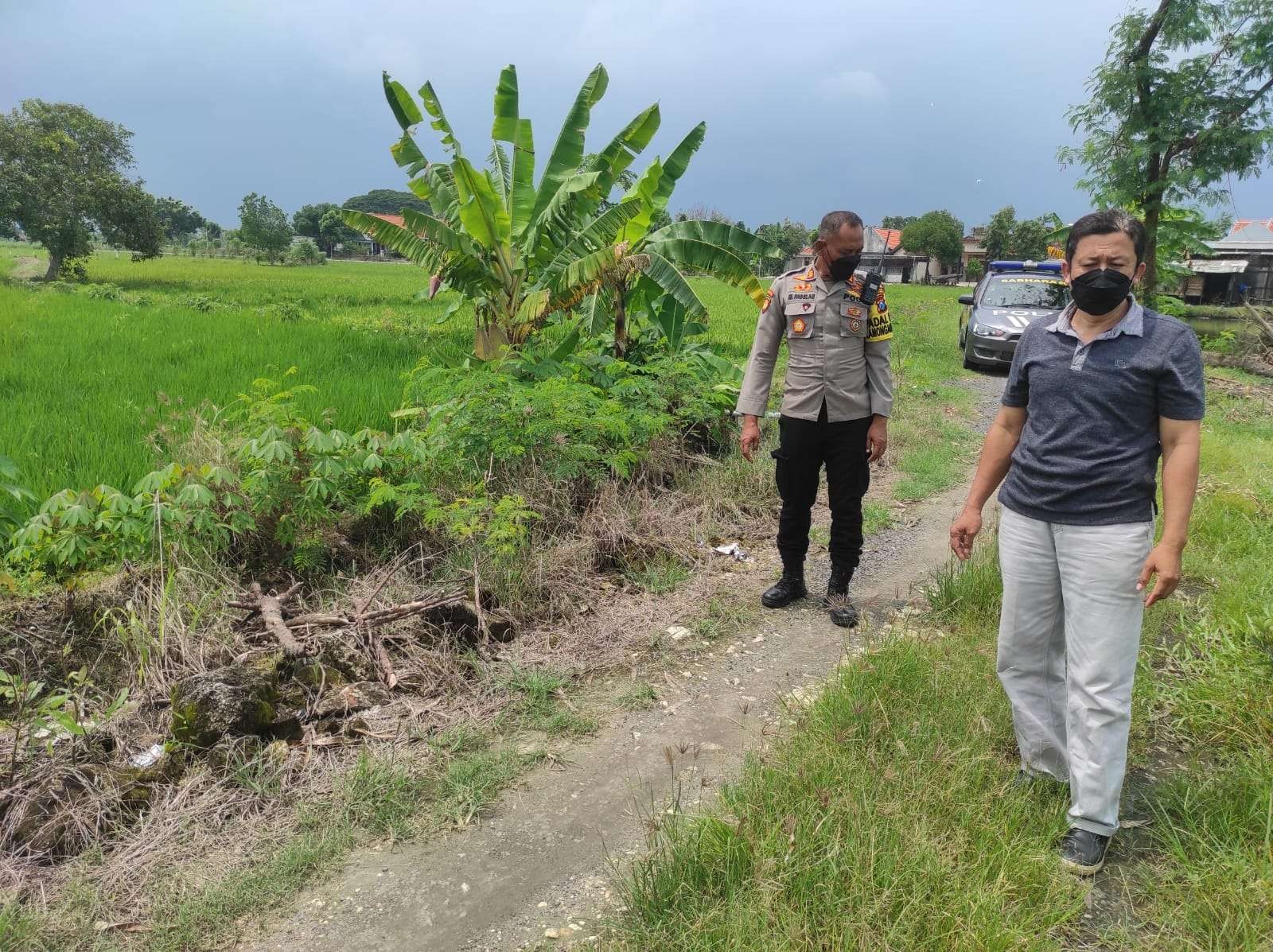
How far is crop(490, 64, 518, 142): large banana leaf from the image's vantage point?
7734 mm

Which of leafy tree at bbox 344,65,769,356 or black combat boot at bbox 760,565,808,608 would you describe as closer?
black combat boot at bbox 760,565,808,608

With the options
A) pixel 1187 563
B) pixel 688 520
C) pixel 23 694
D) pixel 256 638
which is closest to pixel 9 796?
pixel 23 694

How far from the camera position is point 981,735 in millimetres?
2627

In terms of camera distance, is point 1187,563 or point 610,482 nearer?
point 1187,563

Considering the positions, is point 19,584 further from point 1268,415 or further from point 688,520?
point 1268,415

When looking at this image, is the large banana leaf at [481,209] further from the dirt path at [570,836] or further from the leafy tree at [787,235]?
the leafy tree at [787,235]

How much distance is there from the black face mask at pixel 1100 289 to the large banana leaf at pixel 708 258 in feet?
18.6

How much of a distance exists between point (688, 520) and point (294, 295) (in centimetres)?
1792

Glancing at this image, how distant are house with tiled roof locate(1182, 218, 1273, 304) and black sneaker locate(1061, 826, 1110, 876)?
41.0 metres

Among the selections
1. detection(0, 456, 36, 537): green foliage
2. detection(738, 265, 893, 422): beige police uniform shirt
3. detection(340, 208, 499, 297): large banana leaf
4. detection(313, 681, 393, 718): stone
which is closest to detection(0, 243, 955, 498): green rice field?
detection(0, 456, 36, 537): green foliage

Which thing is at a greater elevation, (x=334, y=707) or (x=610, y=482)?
(x=610, y=482)

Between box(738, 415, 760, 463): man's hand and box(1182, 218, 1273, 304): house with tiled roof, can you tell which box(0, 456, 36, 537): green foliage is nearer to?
box(738, 415, 760, 463): man's hand

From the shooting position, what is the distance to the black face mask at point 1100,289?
214 cm

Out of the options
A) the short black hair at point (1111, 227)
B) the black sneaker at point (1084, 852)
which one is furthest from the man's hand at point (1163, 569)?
the short black hair at point (1111, 227)
